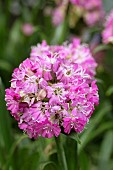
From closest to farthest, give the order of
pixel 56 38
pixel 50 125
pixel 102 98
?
pixel 50 125 → pixel 102 98 → pixel 56 38

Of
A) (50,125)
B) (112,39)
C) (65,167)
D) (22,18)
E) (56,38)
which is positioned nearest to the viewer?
(50,125)

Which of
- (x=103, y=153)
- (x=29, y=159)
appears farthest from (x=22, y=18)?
(x=29, y=159)

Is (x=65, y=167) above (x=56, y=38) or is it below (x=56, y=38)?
below

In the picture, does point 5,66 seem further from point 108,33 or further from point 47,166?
point 47,166

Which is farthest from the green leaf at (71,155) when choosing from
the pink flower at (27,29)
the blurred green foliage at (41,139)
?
the pink flower at (27,29)

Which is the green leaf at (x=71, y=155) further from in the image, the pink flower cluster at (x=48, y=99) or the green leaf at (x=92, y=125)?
the green leaf at (x=92, y=125)

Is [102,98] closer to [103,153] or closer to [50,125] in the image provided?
[103,153]
